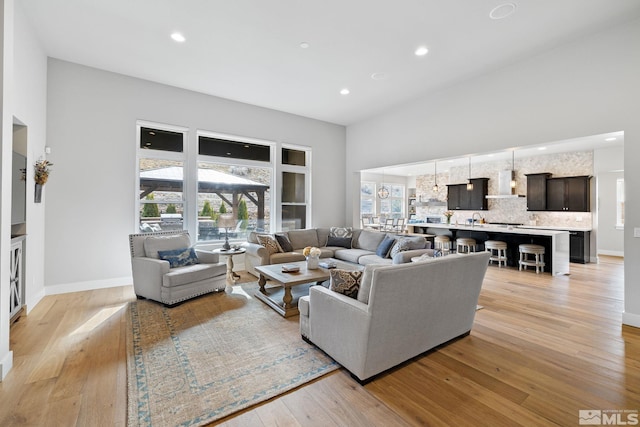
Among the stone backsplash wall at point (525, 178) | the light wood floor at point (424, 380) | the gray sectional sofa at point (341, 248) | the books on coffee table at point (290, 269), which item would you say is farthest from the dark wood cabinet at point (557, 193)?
the books on coffee table at point (290, 269)

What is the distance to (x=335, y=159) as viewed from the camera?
7344mm

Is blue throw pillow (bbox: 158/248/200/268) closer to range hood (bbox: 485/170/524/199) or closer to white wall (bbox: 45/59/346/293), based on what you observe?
white wall (bbox: 45/59/346/293)

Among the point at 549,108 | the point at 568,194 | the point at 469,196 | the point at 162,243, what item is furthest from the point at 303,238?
the point at 568,194

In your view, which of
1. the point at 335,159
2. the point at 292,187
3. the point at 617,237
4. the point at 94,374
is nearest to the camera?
the point at 94,374

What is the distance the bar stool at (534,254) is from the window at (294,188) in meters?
4.93

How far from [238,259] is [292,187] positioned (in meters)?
2.10

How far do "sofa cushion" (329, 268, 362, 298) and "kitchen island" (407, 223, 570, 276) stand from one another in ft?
17.9

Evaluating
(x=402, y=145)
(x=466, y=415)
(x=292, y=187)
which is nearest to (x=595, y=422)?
(x=466, y=415)

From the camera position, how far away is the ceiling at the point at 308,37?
10.1ft

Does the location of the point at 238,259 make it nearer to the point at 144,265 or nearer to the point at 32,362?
the point at 144,265

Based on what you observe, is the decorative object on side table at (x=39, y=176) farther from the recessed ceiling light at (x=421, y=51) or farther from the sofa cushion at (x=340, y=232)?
the recessed ceiling light at (x=421, y=51)

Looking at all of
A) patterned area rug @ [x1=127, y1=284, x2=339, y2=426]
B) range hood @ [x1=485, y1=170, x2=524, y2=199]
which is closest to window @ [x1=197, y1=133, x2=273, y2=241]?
patterned area rug @ [x1=127, y1=284, x2=339, y2=426]

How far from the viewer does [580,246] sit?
23.8ft

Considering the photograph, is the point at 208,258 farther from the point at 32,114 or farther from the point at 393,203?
the point at 393,203
